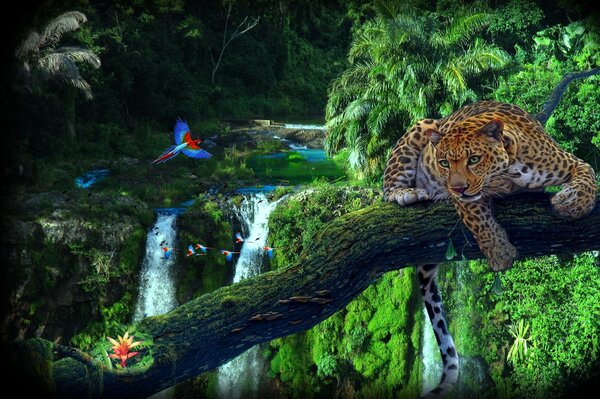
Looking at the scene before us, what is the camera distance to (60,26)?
8453 mm

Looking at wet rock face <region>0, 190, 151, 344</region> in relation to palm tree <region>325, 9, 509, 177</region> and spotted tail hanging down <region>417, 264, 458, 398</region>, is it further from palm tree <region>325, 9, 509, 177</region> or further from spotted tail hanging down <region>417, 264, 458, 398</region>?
spotted tail hanging down <region>417, 264, 458, 398</region>

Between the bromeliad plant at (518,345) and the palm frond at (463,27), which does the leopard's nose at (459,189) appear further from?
the bromeliad plant at (518,345)

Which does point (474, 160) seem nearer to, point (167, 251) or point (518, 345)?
point (167, 251)

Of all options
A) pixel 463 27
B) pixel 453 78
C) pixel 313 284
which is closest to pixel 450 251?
pixel 313 284

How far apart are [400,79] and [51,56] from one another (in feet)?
13.5

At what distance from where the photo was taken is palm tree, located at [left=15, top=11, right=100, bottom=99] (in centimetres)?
838

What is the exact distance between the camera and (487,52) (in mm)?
9781

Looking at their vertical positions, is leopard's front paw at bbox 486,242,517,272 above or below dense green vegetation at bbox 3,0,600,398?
below

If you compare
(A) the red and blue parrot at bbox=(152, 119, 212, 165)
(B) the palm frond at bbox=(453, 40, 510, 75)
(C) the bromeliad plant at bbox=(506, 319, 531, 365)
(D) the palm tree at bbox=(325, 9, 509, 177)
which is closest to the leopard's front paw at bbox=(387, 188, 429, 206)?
(A) the red and blue parrot at bbox=(152, 119, 212, 165)

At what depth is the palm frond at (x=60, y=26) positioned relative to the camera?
8383 mm

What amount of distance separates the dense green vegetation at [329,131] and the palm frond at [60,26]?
6 centimetres

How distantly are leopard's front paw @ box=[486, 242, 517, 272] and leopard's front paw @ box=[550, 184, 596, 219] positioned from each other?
37cm

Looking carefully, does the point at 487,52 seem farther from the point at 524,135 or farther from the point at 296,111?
the point at 524,135

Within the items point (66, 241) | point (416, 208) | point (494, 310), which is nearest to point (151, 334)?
point (416, 208)
